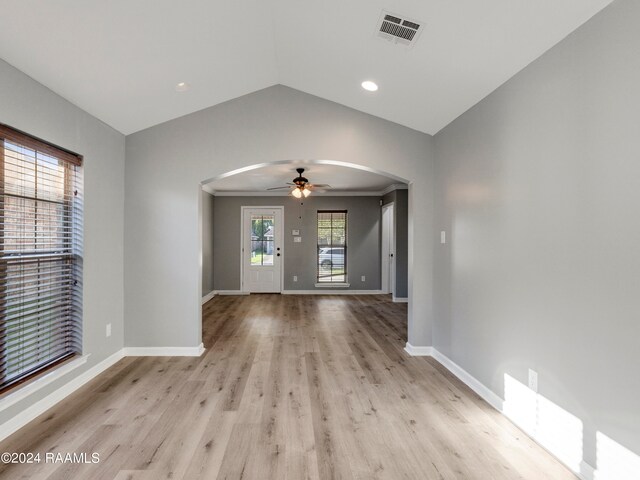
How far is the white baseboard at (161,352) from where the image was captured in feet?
12.9

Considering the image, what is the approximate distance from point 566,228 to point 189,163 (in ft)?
11.6

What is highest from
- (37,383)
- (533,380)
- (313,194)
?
(313,194)

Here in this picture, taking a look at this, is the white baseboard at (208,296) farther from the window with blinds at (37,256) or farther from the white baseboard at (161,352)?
the window with blinds at (37,256)

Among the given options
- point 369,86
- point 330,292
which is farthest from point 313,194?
point 369,86

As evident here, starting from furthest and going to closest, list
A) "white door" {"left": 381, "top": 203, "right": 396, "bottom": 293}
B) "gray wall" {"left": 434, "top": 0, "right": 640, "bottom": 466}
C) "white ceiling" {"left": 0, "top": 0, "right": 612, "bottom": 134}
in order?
"white door" {"left": 381, "top": 203, "right": 396, "bottom": 293} < "white ceiling" {"left": 0, "top": 0, "right": 612, "bottom": 134} < "gray wall" {"left": 434, "top": 0, "right": 640, "bottom": 466}

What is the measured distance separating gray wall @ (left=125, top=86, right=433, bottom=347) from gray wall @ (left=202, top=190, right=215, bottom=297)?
3681mm

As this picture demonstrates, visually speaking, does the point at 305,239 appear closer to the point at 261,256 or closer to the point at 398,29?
the point at 261,256

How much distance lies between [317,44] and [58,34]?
179cm

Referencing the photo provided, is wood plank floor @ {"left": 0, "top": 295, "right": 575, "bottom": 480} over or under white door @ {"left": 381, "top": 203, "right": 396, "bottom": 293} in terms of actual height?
under

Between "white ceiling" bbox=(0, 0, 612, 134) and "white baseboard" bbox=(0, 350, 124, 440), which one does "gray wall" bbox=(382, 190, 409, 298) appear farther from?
"white baseboard" bbox=(0, 350, 124, 440)

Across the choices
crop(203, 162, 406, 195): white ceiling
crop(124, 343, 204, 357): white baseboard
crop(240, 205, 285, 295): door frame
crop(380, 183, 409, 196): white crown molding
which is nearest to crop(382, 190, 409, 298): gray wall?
crop(380, 183, 409, 196): white crown molding

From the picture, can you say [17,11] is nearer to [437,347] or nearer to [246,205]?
[437,347]

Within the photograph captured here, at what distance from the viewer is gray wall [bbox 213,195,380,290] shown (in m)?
8.60

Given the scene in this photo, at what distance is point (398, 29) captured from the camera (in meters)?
2.46
